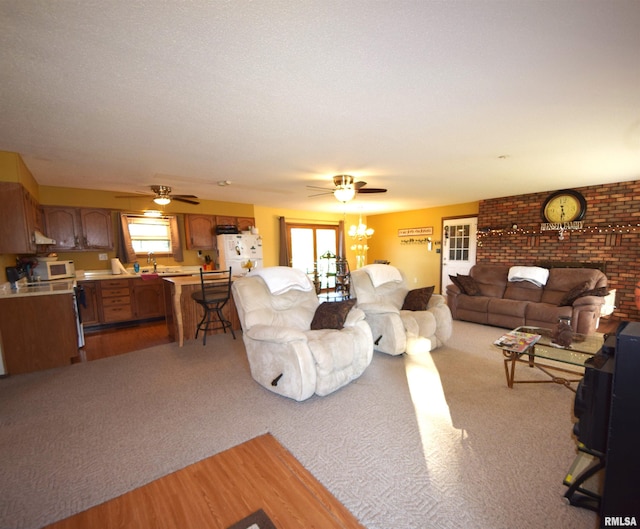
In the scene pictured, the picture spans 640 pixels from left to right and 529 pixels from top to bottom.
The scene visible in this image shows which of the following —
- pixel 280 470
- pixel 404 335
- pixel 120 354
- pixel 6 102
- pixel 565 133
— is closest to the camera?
pixel 280 470

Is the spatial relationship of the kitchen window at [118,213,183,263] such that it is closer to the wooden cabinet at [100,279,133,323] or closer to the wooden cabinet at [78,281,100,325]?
the wooden cabinet at [100,279,133,323]

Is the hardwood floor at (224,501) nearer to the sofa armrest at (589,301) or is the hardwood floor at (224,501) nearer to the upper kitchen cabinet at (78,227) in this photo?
the sofa armrest at (589,301)

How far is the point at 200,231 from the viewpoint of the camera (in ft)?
19.4

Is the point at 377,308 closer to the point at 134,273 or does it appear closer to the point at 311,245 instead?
the point at 134,273

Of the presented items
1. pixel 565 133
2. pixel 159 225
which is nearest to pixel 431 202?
pixel 565 133

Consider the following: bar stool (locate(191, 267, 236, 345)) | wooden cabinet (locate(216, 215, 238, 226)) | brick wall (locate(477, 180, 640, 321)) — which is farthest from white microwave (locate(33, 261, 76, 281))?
brick wall (locate(477, 180, 640, 321))

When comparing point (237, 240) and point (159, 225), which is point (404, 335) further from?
point (159, 225)

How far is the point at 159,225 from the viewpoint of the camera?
5.60 metres

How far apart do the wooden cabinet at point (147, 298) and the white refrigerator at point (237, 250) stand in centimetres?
129

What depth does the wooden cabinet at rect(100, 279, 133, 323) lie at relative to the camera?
4703mm

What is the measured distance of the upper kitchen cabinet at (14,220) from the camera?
116 inches

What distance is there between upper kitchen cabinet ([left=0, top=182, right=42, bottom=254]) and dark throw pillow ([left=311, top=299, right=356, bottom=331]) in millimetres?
3370

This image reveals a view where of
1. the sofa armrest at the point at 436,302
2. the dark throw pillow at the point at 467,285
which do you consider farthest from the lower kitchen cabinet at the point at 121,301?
the dark throw pillow at the point at 467,285

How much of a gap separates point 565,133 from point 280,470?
141 inches
